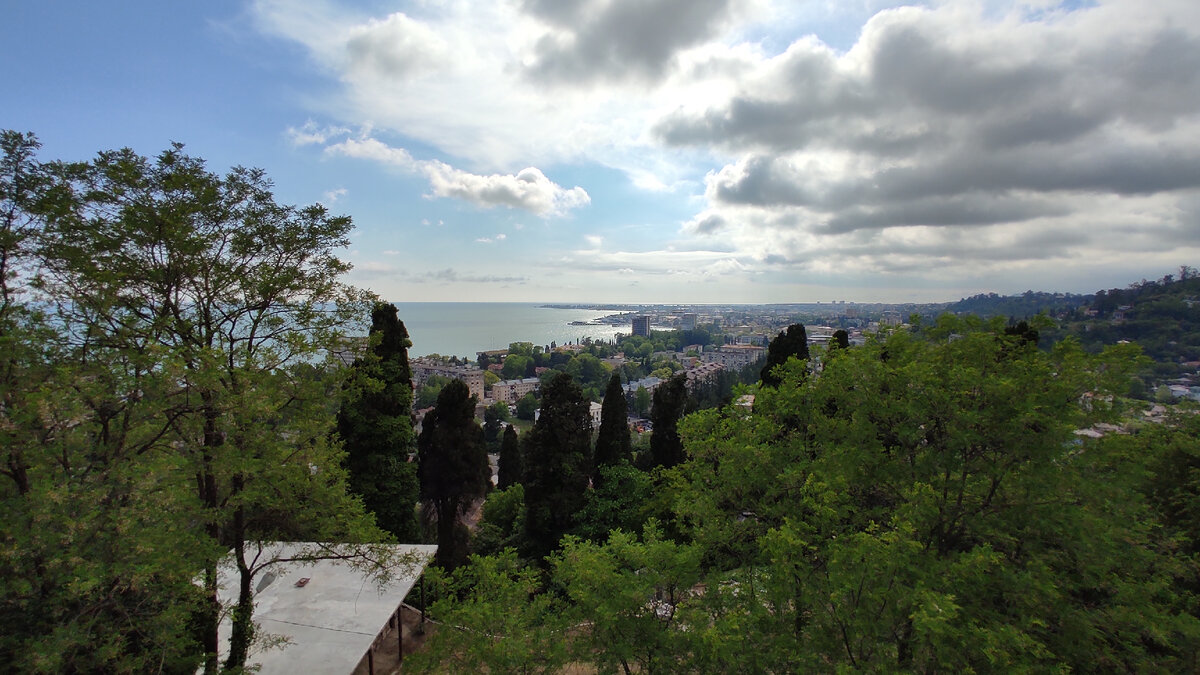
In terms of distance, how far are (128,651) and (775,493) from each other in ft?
23.9

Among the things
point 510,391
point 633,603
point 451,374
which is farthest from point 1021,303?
point 633,603

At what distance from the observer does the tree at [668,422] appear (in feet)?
47.8

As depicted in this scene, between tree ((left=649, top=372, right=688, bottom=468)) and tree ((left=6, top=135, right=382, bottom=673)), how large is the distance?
932cm

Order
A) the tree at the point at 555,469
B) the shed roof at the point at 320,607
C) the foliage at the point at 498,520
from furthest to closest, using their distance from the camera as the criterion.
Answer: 1. the foliage at the point at 498,520
2. the tree at the point at 555,469
3. the shed roof at the point at 320,607

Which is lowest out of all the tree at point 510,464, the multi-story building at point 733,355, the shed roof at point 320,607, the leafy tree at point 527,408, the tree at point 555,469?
the leafy tree at point 527,408

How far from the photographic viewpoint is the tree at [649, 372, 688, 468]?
1457cm

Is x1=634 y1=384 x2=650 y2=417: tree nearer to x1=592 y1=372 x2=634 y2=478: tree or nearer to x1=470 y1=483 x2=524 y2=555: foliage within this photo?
x1=470 y1=483 x2=524 y2=555: foliage

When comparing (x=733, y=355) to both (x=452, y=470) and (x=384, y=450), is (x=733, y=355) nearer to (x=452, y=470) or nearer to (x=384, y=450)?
(x=452, y=470)

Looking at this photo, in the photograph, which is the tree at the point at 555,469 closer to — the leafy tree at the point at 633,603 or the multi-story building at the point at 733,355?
the leafy tree at the point at 633,603

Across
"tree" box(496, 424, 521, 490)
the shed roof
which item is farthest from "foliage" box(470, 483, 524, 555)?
the shed roof

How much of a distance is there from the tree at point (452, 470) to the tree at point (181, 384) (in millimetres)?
6373

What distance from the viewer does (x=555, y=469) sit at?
11.7 metres

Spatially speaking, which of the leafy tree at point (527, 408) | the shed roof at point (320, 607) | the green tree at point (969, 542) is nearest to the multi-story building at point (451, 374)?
the leafy tree at point (527, 408)

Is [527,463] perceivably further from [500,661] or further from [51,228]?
[51,228]
